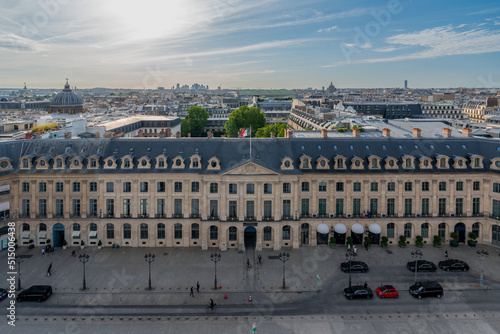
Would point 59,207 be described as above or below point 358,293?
above

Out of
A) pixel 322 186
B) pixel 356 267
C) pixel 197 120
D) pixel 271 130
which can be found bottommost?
pixel 356 267

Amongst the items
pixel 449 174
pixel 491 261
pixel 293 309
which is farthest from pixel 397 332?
pixel 449 174

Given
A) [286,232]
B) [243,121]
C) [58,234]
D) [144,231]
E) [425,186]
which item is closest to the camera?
[286,232]

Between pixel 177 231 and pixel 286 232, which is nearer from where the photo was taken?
pixel 286 232

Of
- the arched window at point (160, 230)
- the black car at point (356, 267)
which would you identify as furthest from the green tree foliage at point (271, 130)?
the black car at point (356, 267)

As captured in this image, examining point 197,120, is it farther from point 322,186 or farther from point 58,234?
point 322,186

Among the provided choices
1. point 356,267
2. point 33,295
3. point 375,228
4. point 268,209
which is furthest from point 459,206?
point 33,295

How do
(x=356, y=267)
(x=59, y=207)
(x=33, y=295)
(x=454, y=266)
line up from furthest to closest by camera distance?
Result: (x=59, y=207), (x=454, y=266), (x=356, y=267), (x=33, y=295)
